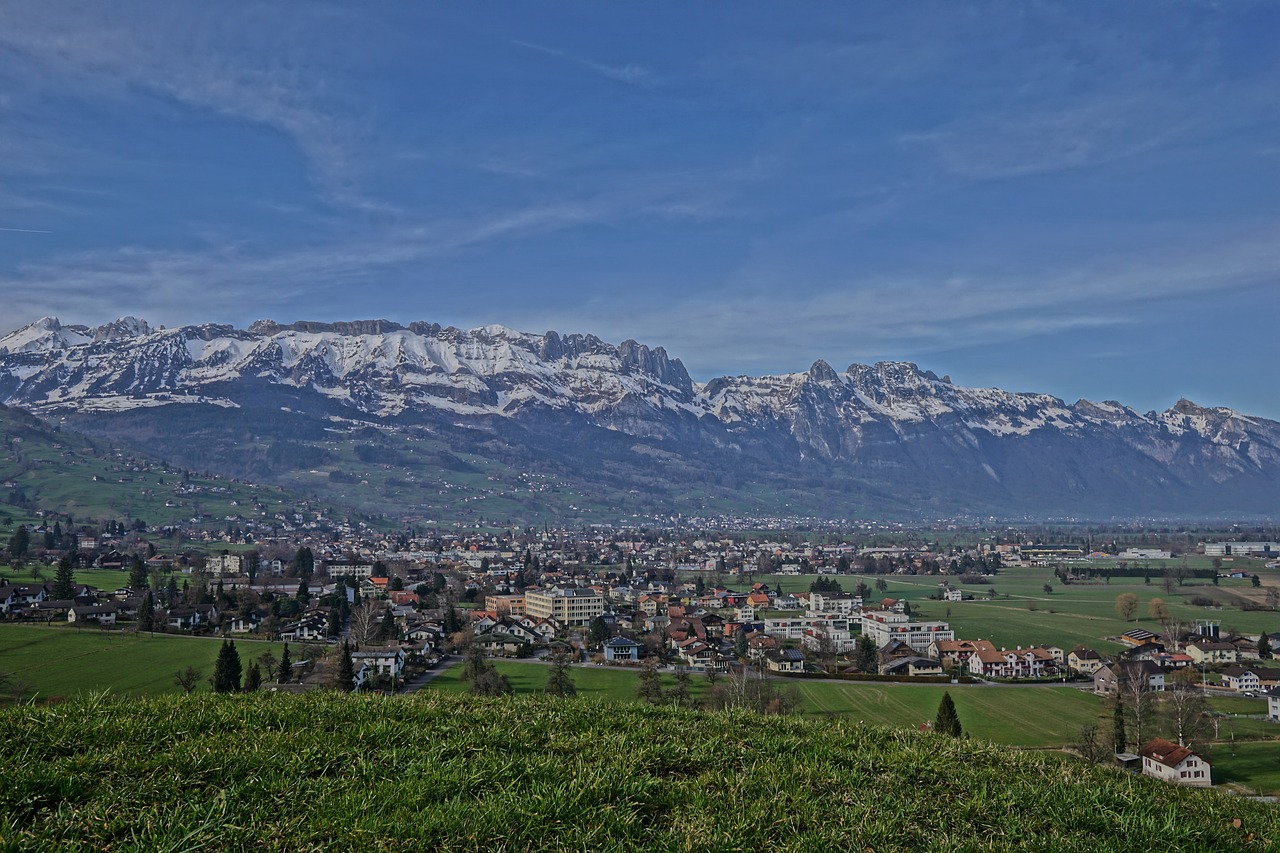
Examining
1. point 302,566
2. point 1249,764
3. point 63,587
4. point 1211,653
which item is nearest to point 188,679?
point 63,587

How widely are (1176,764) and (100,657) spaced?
56275mm

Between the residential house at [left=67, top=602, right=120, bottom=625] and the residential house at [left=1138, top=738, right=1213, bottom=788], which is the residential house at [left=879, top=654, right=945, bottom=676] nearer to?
the residential house at [left=1138, top=738, right=1213, bottom=788]

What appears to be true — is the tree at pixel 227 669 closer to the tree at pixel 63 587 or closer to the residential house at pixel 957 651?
the tree at pixel 63 587

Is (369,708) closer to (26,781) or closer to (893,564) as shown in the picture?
(26,781)

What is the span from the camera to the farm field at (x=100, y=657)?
137ft

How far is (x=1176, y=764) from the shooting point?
30844 millimetres

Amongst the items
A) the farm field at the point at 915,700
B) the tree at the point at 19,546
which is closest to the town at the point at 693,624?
the tree at the point at 19,546

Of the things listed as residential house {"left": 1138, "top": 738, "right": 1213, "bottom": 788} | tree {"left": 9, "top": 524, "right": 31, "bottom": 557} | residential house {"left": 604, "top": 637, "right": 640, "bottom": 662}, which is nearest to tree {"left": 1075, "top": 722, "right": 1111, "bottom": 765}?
residential house {"left": 1138, "top": 738, "right": 1213, "bottom": 788}

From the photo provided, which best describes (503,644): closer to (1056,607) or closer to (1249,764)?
(1249,764)

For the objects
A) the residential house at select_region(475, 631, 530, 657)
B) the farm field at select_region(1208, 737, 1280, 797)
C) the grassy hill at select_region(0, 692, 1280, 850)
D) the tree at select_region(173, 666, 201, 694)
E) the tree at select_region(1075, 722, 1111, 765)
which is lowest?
the residential house at select_region(475, 631, 530, 657)

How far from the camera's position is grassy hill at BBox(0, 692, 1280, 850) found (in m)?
5.19

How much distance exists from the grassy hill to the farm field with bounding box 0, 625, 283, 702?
122 ft

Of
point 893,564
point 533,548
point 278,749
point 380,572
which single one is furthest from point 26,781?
point 533,548

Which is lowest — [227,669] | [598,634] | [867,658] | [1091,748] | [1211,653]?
[598,634]
